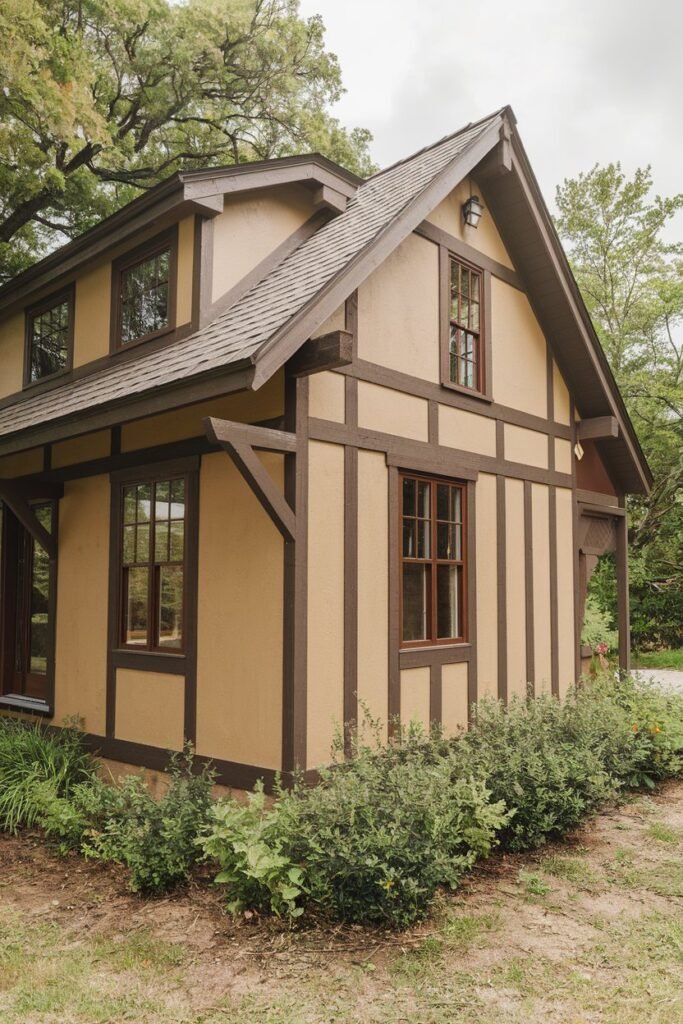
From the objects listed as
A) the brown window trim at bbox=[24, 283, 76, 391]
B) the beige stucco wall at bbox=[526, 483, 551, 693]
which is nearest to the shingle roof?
the brown window trim at bbox=[24, 283, 76, 391]

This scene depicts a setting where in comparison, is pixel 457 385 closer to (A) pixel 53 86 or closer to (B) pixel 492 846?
(B) pixel 492 846

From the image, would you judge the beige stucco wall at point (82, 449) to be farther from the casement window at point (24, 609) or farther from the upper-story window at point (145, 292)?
the upper-story window at point (145, 292)

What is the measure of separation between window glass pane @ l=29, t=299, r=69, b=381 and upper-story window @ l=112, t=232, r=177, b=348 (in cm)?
124

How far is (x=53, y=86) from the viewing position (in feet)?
35.3

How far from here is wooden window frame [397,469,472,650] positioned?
795cm

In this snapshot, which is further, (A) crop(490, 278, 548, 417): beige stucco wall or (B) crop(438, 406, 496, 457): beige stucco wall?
(A) crop(490, 278, 548, 417): beige stucco wall

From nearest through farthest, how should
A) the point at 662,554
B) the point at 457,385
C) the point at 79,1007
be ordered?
A: 1. the point at 79,1007
2. the point at 457,385
3. the point at 662,554

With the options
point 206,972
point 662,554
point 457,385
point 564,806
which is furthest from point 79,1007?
point 662,554

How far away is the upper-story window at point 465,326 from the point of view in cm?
908

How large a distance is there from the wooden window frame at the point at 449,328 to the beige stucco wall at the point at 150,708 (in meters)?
4.09

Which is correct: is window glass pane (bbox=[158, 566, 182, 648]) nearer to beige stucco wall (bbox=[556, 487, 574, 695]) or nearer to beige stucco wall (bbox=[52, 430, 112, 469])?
beige stucco wall (bbox=[52, 430, 112, 469])

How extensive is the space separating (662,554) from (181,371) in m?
17.5

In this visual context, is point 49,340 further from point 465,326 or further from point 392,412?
point 465,326

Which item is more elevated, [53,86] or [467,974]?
[53,86]
